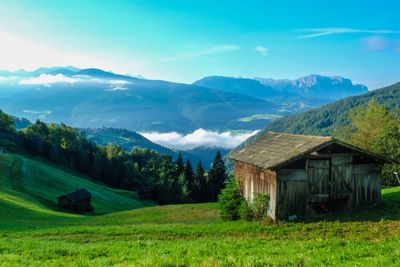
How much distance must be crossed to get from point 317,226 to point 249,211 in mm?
6572

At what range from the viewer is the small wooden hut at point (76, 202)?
6606 cm

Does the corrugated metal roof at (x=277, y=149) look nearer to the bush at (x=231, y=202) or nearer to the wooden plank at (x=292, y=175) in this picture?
the wooden plank at (x=292, y=175)

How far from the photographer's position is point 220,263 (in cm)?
1223

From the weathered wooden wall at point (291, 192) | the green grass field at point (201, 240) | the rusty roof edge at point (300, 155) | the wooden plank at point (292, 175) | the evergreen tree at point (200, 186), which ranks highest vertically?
the rusty roof edge at point (300, 155)

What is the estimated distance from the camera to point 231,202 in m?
33.7

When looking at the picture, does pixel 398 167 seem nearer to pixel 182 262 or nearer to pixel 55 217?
pixel 55 217

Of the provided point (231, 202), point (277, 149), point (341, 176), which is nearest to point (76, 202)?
point (231, 202)

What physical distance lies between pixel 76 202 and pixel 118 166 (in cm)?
6923

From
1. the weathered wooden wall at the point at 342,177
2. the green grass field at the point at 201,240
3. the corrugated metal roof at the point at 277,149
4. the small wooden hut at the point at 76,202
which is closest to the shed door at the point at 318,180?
the weathered wooden wall at the point at 342,177

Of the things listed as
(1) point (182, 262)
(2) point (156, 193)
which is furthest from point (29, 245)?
(2) point (156, 193)

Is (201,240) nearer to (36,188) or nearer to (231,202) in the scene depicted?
(231,202)

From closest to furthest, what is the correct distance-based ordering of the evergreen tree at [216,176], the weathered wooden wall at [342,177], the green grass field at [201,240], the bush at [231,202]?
the green grass field at [201,240] < the weathered wooden wall at [342,177] < the bush at [231,202] < the evergreen tree at [216,176]

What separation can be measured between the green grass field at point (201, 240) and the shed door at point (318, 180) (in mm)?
1874

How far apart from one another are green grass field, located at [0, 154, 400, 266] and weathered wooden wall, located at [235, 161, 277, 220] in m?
2.46
